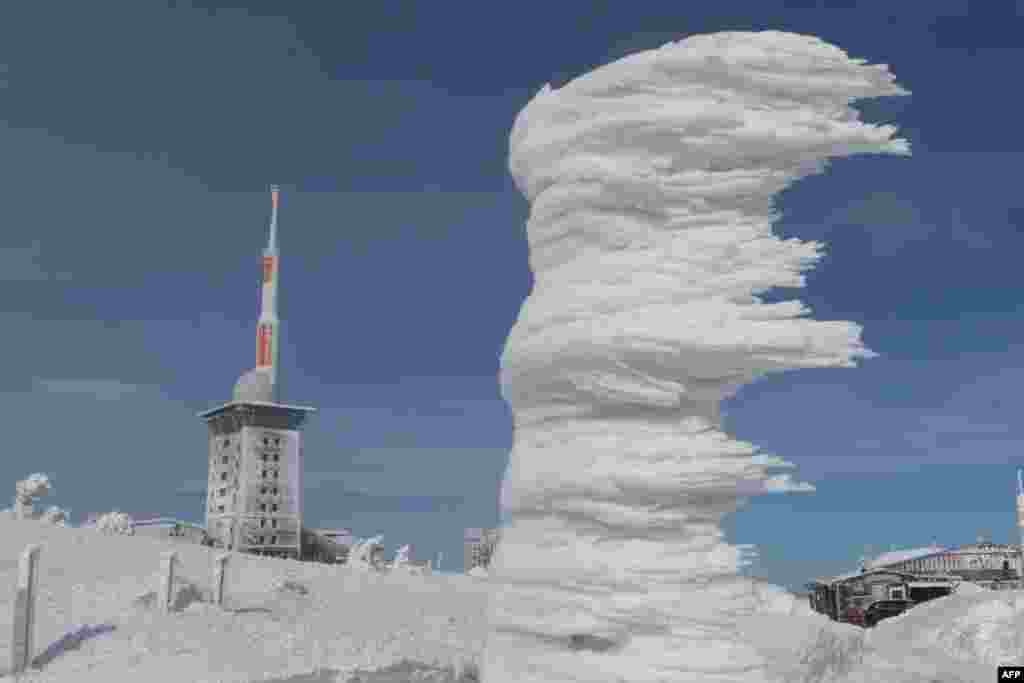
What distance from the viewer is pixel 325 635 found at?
23844 millimetres

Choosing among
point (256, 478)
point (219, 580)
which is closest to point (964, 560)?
point (219, 580)

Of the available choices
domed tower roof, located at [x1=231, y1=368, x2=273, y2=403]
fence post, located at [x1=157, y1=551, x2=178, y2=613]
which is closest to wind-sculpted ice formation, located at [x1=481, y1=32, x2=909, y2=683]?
fence post, located at [x1=157, y1=551, x2=178, y2=613]

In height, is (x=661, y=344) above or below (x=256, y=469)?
below

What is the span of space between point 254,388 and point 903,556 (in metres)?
47.6

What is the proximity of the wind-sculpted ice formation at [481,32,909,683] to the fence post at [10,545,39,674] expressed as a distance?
13982 mm

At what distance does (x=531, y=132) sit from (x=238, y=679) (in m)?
13.9

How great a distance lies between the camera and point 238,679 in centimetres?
1923

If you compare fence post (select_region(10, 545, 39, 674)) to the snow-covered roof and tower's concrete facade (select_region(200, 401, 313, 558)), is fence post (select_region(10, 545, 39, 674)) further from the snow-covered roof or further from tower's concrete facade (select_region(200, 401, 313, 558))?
tower's concrete facade (select_region(200, 401, 313, 558))

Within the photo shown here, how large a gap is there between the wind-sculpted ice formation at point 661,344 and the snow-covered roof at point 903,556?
37404 mm

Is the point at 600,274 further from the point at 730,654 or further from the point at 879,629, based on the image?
the point at 879,629

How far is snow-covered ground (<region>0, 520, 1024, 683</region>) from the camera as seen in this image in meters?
15.0

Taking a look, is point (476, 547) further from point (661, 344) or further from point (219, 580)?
point (661, 344)

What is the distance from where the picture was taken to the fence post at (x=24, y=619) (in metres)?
19.7

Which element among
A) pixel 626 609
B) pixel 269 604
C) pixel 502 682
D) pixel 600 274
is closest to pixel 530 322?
pixel 600 274
